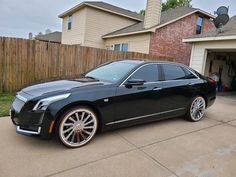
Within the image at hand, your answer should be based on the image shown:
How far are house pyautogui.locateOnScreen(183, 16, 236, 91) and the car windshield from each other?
19.1 ft

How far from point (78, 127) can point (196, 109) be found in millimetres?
3140

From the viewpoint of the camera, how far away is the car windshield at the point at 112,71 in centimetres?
384

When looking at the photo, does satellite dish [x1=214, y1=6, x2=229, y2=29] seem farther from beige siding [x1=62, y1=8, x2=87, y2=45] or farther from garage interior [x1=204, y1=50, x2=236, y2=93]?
beige siding [x1=62, y1=8, x2=87, y2=45]

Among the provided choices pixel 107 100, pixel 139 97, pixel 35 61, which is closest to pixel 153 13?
pixel 35 61

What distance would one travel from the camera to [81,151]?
3.12m

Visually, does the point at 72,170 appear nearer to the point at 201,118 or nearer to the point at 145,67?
the point at 145,67

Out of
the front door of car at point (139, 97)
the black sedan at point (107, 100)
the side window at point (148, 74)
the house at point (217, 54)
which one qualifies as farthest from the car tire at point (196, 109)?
the house at point (217, 54)

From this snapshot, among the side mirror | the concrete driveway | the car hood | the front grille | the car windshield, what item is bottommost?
the concrete driveway

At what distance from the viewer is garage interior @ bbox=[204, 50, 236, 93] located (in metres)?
10.7

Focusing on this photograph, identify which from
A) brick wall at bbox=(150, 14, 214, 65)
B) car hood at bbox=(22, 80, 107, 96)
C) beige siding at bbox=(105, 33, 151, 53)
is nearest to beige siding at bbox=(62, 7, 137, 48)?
beige siding at bbox=(105, 33, 151, 53)

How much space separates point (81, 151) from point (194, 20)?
14.3 m

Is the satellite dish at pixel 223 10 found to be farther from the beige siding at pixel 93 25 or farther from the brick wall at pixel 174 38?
the beige siding at pixel 93 25

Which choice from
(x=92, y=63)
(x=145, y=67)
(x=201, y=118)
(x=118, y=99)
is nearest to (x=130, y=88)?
(x=118, y=99)

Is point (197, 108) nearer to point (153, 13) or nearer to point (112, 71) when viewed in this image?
point (112, 71)
